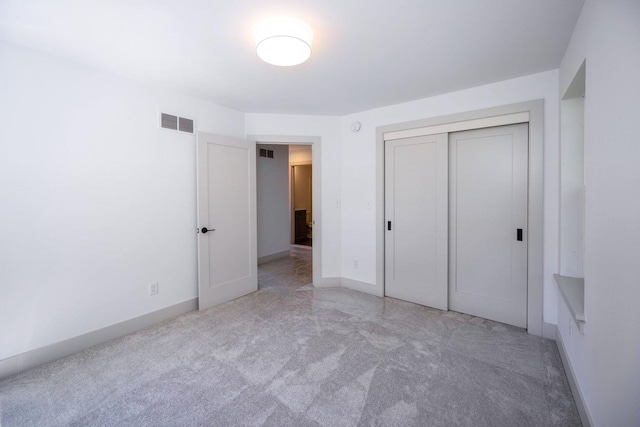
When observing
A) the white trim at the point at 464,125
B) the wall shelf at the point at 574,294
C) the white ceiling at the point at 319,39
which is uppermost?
the white ceiling at the point at 319,39

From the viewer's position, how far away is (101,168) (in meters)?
2.47

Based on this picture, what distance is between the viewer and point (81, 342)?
2363 mm

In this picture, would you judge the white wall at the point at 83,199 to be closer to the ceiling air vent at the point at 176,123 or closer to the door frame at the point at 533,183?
the ceiling air vent at the point at 176,123

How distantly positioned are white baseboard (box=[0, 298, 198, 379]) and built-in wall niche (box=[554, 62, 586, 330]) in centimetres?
375

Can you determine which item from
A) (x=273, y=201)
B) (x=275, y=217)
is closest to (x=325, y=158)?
(x=273, y=201)

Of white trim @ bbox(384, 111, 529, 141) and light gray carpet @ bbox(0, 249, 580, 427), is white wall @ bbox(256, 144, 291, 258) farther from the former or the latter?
white trim @ bbox(384, 111, 529, 141)

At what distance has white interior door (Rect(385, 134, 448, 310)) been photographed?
314 cm

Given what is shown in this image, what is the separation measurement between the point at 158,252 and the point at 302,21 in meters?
2.59

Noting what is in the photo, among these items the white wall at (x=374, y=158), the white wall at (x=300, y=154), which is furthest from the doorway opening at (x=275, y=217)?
the white wall at (x=374, y=158)

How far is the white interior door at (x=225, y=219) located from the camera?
320cm

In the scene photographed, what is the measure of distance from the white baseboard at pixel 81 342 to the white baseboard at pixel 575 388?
3.44m

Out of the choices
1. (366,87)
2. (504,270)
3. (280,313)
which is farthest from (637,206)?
Result: (280,313)

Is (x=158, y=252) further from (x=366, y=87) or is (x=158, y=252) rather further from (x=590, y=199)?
(x=590, y=199)

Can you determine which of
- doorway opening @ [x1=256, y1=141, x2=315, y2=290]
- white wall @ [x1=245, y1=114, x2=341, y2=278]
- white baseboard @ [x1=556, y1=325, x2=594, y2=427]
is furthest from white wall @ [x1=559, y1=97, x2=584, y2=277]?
doorway opening @ [x1=256, y1=141, x2=315, y2=290]
